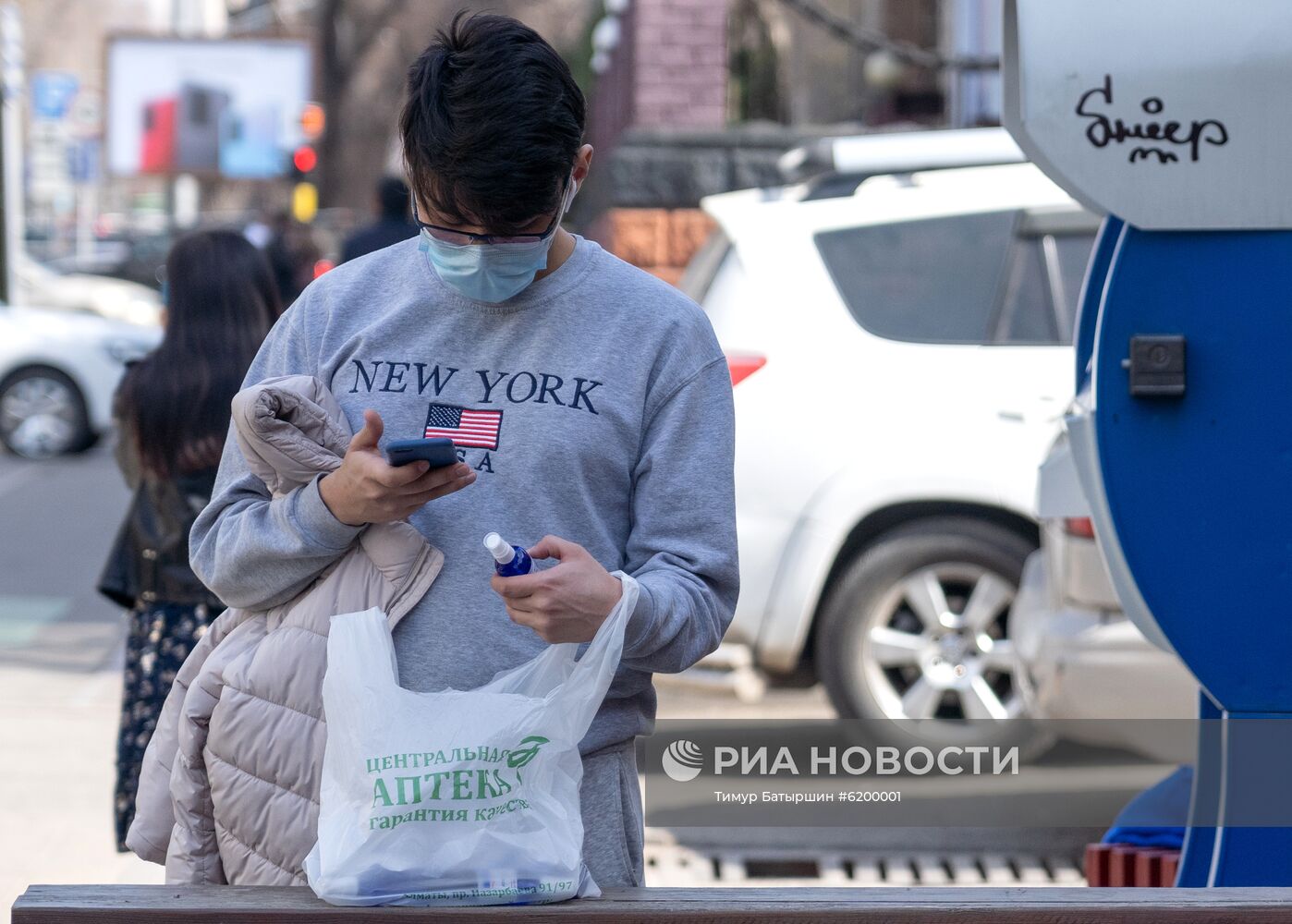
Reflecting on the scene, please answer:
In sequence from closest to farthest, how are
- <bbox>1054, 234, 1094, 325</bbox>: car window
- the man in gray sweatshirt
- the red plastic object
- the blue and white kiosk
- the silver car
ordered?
the man in gray sweatshirt
the blue and white kiosk
the red plastic object
the silver car
<bbox>1054, 234, 1094, 325</bbox>: car window

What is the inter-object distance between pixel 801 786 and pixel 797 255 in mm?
3846

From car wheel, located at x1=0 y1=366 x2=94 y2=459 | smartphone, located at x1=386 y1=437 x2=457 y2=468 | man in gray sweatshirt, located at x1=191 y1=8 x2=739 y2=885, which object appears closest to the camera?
smartphone, located at x1=386 y1=437 x2=457 y2=468

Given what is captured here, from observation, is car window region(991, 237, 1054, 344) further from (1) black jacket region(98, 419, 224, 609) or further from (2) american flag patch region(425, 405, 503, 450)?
(2) american flag patch region(425, 405, 503, 450)

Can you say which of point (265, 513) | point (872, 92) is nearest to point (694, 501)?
point (265, 513)

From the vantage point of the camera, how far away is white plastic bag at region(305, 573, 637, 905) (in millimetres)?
1869

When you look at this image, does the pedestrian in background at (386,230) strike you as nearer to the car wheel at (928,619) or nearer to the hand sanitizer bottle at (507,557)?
the car wheel at (928,619)

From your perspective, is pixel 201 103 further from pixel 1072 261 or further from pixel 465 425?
pixel 465 425

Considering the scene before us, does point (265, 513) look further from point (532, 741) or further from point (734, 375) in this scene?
point (734, 375)

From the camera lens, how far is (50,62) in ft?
204

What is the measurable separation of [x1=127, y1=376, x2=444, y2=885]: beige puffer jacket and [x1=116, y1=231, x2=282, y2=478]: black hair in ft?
6.29

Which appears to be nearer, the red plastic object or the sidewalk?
the red plastic object

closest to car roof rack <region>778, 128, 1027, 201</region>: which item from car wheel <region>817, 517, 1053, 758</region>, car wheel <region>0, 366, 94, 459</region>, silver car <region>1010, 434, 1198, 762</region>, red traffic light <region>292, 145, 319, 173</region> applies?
car wheel <region>817, 517, 1053, 758</region>

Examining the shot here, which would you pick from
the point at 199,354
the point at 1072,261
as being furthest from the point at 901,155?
the point at 199,354

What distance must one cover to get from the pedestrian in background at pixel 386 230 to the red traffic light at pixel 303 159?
495 inches
